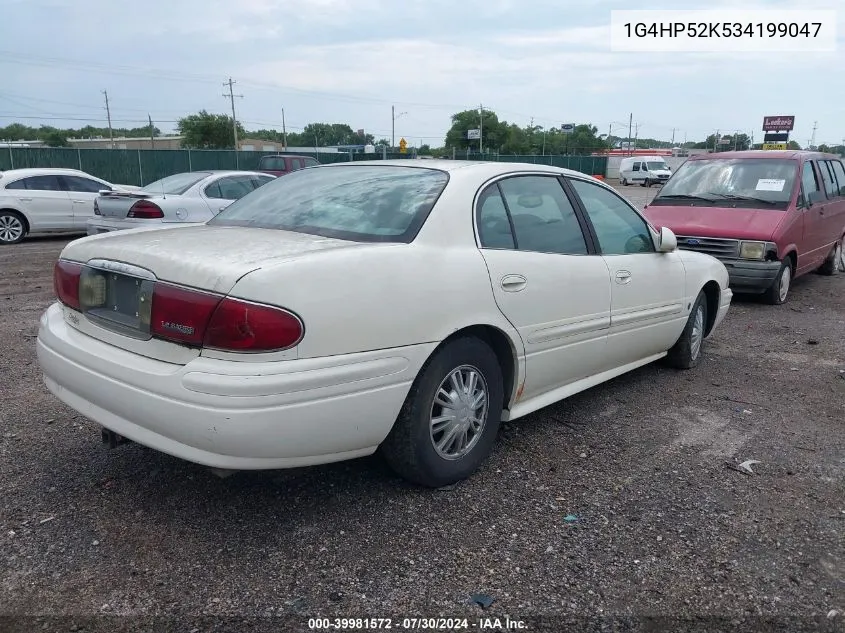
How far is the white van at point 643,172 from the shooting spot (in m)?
45.6

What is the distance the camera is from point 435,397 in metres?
3.19

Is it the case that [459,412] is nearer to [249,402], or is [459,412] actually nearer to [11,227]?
[249,402]

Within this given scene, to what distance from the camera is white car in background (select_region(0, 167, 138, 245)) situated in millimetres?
12797

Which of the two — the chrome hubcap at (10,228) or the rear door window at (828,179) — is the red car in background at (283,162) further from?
the rear door window at (828,179)

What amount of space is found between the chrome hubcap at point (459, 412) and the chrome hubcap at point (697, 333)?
8.48ft

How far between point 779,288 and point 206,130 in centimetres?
6388

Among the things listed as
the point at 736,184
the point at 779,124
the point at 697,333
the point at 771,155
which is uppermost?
the point at 779,124

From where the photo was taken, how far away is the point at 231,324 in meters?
2.59

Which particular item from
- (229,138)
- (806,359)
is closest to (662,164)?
(229,138)

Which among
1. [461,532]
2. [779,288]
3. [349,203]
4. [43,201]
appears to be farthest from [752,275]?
[43,201]

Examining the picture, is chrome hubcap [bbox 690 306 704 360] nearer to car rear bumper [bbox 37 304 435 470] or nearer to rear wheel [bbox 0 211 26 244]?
car rear bumper [bbox 37 304 435 470]

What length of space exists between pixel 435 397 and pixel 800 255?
7213mm

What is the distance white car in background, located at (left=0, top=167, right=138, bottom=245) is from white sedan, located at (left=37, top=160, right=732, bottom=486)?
1034 cm

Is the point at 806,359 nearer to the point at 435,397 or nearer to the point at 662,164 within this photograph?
the point at 435,397
